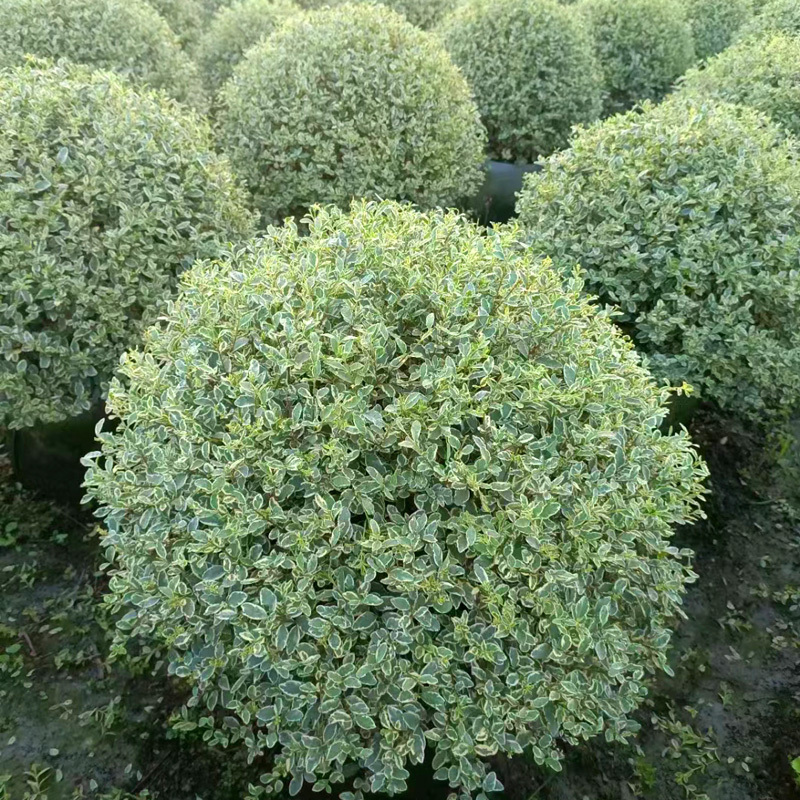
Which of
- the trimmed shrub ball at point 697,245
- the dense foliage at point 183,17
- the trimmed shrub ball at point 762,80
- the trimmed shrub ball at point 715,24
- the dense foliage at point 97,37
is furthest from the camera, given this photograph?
the trimmed shrub ball at point 715,24

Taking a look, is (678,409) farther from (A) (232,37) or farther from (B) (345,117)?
(A) (232,37)

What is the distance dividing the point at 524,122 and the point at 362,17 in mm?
2070

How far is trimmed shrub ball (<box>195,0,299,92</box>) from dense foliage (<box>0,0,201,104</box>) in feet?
4.55

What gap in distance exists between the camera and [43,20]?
17.6 ft

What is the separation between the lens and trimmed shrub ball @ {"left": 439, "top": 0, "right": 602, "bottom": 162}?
21.8 ft

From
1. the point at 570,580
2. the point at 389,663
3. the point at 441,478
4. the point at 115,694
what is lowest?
the point at 115,694

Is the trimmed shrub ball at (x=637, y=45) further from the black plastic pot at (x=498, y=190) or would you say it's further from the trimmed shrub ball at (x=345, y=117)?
the trimmed shrub ball at (x=345, y=117)

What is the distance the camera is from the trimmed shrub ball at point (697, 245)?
4.04 metres

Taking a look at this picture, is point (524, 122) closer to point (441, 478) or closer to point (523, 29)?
point (523, 29)

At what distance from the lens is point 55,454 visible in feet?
14.0

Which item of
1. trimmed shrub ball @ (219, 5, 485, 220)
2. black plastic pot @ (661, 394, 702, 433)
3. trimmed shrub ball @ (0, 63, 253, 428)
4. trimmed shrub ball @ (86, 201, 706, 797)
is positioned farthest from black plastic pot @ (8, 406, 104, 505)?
black plastic pot @ (661, 394, 702, 433)

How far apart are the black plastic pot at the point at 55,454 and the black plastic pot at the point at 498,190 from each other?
13.5 feet

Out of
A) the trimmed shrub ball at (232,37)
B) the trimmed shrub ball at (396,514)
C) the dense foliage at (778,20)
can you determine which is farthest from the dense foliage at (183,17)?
the trimmed shrub ball at (396,514)

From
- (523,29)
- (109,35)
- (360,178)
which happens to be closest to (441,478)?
(360,178)
